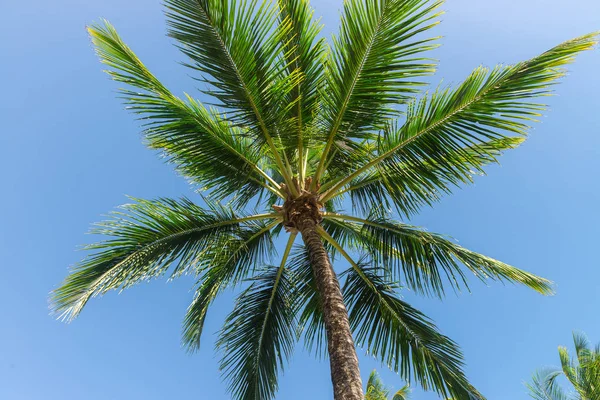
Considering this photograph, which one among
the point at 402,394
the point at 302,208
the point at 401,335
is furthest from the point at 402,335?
the point at 402,394

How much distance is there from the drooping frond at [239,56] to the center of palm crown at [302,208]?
2.96ft

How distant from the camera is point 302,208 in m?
6.32

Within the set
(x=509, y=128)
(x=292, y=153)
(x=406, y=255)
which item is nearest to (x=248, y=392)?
(x=406, y=255)

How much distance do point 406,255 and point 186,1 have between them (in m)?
4.42

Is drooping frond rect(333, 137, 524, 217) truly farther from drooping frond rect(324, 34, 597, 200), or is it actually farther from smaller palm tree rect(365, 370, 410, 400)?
smaller palm tree rect(365, 370, 410, 400)

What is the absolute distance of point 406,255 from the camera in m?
6.68

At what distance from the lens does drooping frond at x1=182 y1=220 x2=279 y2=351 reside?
7.07 metres

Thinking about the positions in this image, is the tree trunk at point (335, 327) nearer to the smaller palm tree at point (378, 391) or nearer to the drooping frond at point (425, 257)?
the drooping frond at point (425, 257)

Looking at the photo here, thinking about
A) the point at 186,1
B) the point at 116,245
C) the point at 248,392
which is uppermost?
the point at 186,1

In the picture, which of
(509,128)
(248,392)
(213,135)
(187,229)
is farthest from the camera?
(248,392)

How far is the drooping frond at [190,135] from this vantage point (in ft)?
17.9

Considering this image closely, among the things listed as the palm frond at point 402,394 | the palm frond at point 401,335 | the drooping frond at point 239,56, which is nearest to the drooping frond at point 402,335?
the palm frond at point 401,335

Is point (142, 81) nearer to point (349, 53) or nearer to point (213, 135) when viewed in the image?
point (213, 135)

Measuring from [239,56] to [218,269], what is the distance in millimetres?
3282
